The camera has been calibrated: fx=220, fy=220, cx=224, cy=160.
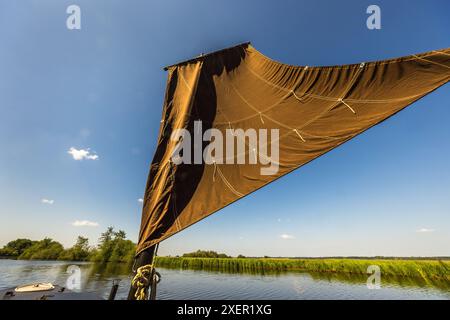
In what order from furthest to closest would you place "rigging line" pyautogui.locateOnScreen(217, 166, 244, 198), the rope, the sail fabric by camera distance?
"rigging line" pyautogui.locateOnScreen(217, 166, 244, 198) < the sail fabric < the rope

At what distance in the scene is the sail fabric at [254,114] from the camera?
468cm

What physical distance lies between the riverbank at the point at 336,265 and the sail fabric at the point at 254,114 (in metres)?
43.5

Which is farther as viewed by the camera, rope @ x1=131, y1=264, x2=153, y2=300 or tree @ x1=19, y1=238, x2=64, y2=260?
tree @ x1=19, y1=238, x2=64, y2=260

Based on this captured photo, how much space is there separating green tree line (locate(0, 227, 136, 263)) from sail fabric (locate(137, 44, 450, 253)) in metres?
91.3

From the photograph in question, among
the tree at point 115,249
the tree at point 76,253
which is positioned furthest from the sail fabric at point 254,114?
the tree at point 76,253

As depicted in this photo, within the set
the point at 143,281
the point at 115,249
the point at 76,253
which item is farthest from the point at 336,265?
the point at 76,253

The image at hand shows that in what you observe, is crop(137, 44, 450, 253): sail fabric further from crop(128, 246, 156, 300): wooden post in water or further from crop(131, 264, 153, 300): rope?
crop(131, 264, 153, 300): rope

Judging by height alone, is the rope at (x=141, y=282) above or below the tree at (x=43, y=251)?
above

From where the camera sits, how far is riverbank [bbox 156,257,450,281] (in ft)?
112

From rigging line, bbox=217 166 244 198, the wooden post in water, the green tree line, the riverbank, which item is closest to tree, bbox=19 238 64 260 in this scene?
the green tree line

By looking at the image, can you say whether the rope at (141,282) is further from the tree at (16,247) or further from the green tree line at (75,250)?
the tree at (16,247)

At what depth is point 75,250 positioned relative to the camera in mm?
99062
